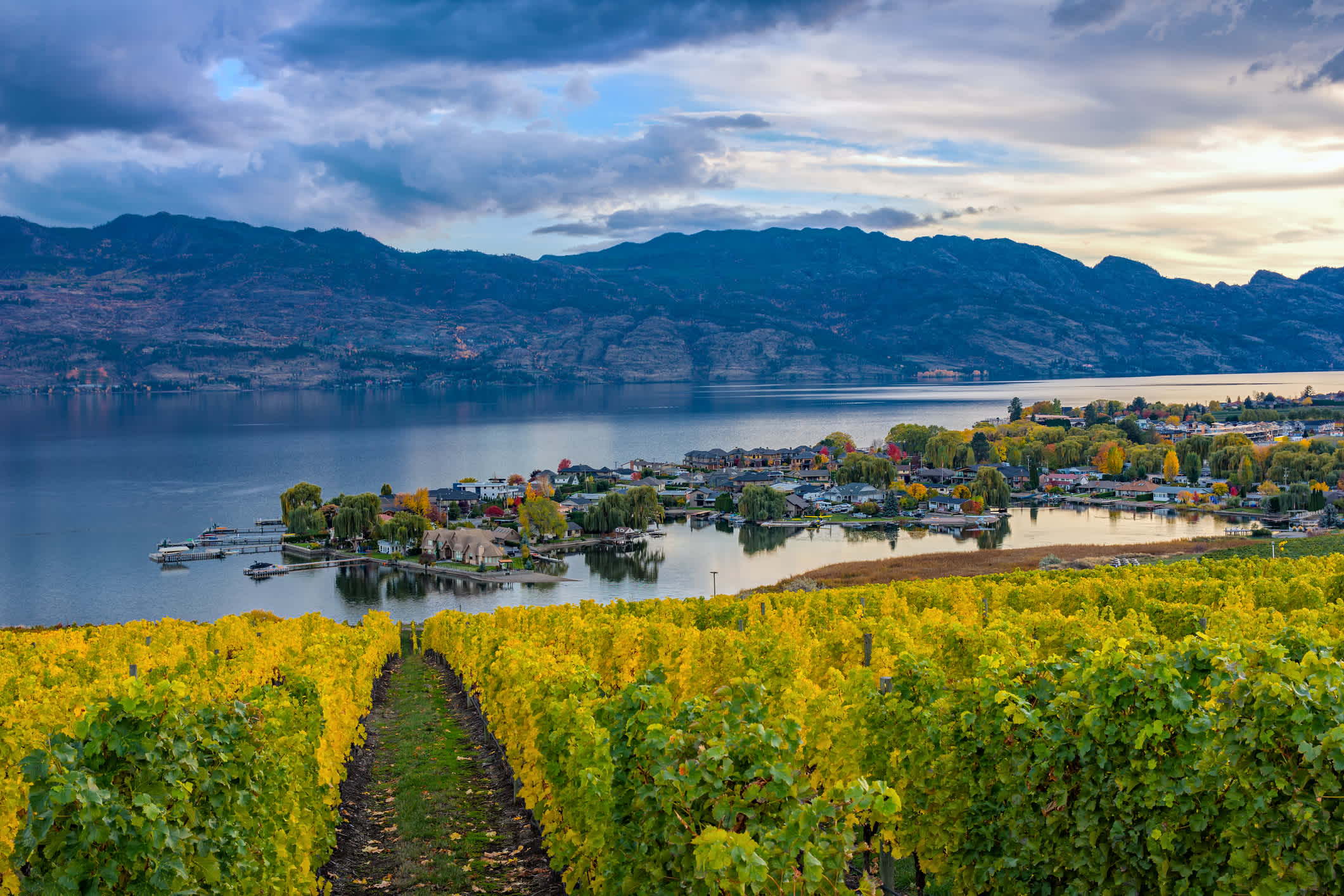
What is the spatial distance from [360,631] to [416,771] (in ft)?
37.1

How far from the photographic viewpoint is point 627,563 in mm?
75125

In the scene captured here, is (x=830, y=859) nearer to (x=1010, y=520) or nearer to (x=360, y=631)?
(x=360, y=631)

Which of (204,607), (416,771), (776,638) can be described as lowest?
(204,607)

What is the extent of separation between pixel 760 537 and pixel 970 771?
78128 millimetres

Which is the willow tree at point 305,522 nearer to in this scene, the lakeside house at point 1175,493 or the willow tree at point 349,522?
→ the willow tree at point 349,522

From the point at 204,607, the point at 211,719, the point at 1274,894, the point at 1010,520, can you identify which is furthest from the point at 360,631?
the point at 1010,520

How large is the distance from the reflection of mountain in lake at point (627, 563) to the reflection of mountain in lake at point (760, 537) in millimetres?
8525

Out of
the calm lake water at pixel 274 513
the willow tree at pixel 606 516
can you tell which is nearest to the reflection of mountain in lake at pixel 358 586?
the calm lake water at pixel 274 513

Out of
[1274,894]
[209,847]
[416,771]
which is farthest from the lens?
[416,771]

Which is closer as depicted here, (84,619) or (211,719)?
(211,719)

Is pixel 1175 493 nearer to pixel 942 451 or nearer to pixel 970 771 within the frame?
pixel 942 451

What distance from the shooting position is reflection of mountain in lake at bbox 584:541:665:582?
69.0 m

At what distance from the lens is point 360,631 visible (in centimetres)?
2842

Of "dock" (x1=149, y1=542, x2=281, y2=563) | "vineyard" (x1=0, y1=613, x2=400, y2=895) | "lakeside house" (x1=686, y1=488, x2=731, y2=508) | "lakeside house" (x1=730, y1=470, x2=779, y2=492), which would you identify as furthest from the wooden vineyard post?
"lakeside house" (x1=730, y1=470, x2=779, y2=492)
